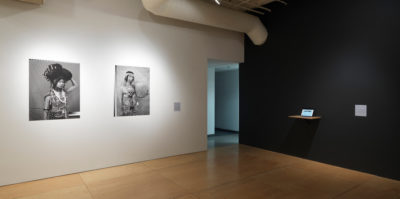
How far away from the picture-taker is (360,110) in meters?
4.25

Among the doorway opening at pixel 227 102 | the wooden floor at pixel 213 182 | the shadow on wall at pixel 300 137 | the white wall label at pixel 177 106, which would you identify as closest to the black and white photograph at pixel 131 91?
the white wall label at pixel 177 106

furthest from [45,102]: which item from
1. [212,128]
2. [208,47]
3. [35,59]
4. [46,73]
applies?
[212,128]

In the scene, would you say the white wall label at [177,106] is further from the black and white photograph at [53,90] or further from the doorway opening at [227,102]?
the doorway opening at [227,102]

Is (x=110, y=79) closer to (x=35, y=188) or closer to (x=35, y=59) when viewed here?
(x=35, y=59)

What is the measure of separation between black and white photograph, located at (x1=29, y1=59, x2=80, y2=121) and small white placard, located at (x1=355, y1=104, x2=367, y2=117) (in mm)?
5139

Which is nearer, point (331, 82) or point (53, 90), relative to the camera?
point (53, 90)

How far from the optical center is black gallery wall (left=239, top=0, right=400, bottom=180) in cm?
393

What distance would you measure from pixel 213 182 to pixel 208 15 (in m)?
3.36

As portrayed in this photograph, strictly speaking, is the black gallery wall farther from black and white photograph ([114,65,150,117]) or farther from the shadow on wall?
black and white photograph ([114,65,150,117])

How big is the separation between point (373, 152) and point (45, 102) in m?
5.77

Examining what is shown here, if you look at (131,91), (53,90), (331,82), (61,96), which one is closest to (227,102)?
(331,82)

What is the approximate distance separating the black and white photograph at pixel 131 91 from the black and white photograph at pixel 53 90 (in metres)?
0.70

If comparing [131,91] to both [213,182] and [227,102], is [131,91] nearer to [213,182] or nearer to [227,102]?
[213,182]

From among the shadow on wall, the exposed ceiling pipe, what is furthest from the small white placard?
the exposed ceiling pipe
